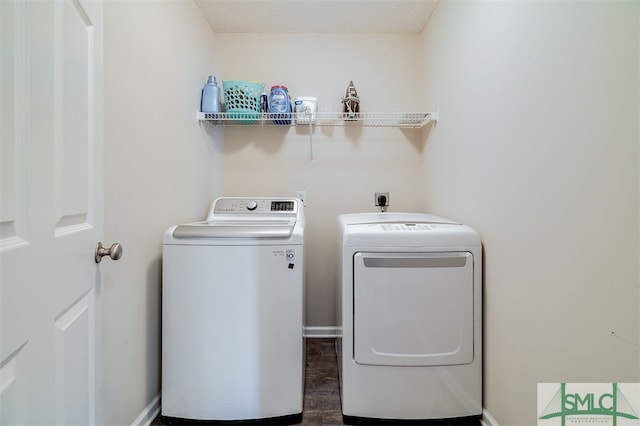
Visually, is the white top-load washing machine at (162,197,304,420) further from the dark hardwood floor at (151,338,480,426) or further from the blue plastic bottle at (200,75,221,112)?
the blue plastic bottle at (200,75,221,112)

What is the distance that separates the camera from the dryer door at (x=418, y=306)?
1248mm

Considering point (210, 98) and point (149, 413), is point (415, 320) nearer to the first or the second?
point (149, 413)

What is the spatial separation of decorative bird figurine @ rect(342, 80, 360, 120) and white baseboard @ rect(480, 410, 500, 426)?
5.90 ft

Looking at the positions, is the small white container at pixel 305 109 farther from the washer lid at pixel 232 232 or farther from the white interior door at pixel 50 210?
the white interior door at pixel 50 210

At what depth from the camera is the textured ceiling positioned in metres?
1.78

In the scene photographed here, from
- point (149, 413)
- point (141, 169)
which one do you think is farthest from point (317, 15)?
point (149, 413)

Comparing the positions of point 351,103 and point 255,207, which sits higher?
point 351,103

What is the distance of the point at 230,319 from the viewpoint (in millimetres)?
1245

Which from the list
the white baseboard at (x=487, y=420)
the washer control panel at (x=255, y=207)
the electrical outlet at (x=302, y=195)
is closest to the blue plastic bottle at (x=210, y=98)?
the washer control panel at (x=255, y=207)

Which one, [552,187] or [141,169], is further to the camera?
[141,169]

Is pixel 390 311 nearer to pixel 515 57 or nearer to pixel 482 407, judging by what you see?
pixel 482 407

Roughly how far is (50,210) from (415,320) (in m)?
1.29

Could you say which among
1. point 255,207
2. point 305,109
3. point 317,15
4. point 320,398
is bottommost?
point 320,398

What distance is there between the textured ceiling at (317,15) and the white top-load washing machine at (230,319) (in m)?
1.49
